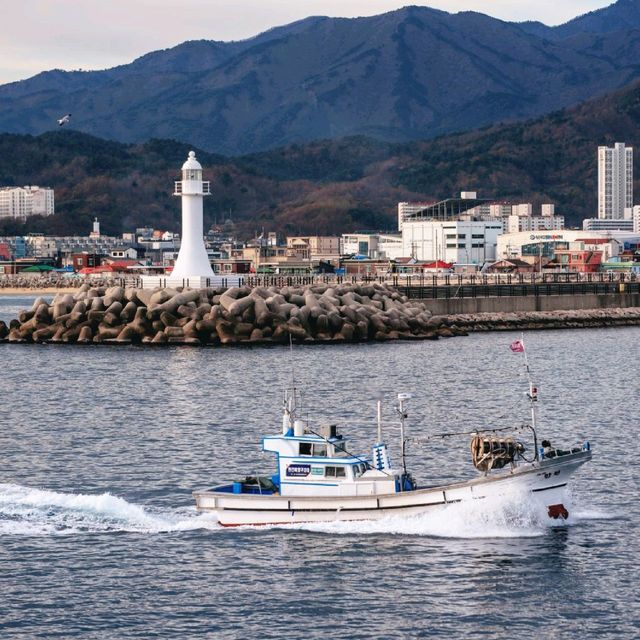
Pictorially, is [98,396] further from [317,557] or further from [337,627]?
[337,627]

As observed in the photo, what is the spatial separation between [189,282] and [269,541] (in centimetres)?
5545

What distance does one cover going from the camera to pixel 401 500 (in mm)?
34500

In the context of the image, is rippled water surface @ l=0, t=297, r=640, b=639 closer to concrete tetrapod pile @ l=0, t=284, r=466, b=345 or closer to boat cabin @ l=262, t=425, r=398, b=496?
boat cabin @ l=262, t=425, r=398, b=496

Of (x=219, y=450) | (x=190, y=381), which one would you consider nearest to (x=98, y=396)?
(x=190, y=381)

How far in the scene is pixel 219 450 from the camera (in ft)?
152

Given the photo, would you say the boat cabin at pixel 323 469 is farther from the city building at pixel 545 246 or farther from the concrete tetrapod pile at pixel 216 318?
the city building at pixel 545 246

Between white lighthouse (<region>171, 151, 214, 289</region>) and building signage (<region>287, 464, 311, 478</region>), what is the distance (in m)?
54.3

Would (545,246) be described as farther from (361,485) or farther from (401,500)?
(401,500)

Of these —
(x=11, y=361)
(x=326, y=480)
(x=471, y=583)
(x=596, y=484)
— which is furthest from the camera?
(x=11, y=361)

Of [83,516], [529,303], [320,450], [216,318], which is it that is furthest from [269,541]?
[529,303]

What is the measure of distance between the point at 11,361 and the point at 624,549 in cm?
5296

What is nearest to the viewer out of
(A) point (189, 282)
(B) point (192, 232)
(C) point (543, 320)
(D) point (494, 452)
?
(D) point (494, 452)

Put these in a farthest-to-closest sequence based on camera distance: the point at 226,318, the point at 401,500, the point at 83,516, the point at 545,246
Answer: the point at 545,246, the point at 226,318, the point at 83,516, the point at 401,500

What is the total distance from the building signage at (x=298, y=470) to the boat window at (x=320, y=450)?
1.48 ft
